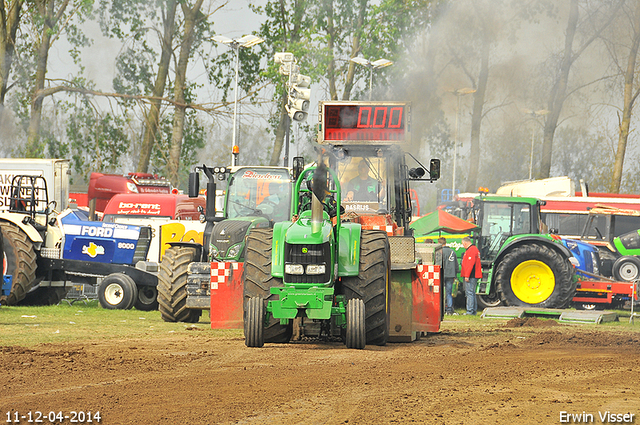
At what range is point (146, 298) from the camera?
16.4m

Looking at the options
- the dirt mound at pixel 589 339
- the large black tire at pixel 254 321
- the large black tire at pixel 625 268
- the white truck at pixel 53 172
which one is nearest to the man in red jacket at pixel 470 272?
the dirt mound at pixel 589 339

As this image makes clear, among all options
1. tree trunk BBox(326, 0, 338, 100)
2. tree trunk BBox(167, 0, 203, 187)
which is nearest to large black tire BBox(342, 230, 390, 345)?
tree trunk BBox(326, 0, 338, 100)

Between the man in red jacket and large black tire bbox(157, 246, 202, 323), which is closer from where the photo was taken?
large black tire bbox(157, 246, 202, 323)

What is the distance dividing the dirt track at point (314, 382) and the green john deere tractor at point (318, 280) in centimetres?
27

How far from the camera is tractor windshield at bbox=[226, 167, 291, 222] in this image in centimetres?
1378

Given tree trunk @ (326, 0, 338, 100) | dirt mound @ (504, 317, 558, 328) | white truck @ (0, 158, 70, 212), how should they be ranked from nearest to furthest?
1. dirt mound @ (504, 317, 558, 328)
2. white truck @ (0, 158, 70, 212)
3. tree trunk @ (326, 0, 338, 100)

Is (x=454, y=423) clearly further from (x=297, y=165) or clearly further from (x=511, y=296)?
(x=511, y=296)

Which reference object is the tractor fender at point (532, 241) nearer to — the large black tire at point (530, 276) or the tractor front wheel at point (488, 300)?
the large black tire at point (530, 276)

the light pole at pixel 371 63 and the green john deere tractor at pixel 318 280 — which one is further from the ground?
the light pole at pixel 371 63

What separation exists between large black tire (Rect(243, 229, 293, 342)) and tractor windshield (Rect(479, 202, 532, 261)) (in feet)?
35.4

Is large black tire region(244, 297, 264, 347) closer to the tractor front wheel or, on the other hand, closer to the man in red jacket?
the man in red jacket

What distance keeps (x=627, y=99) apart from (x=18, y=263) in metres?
17.9

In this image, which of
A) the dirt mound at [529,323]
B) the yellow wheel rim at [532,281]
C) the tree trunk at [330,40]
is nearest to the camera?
the dirt mound at [529,323]

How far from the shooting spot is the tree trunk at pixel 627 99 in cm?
1412
